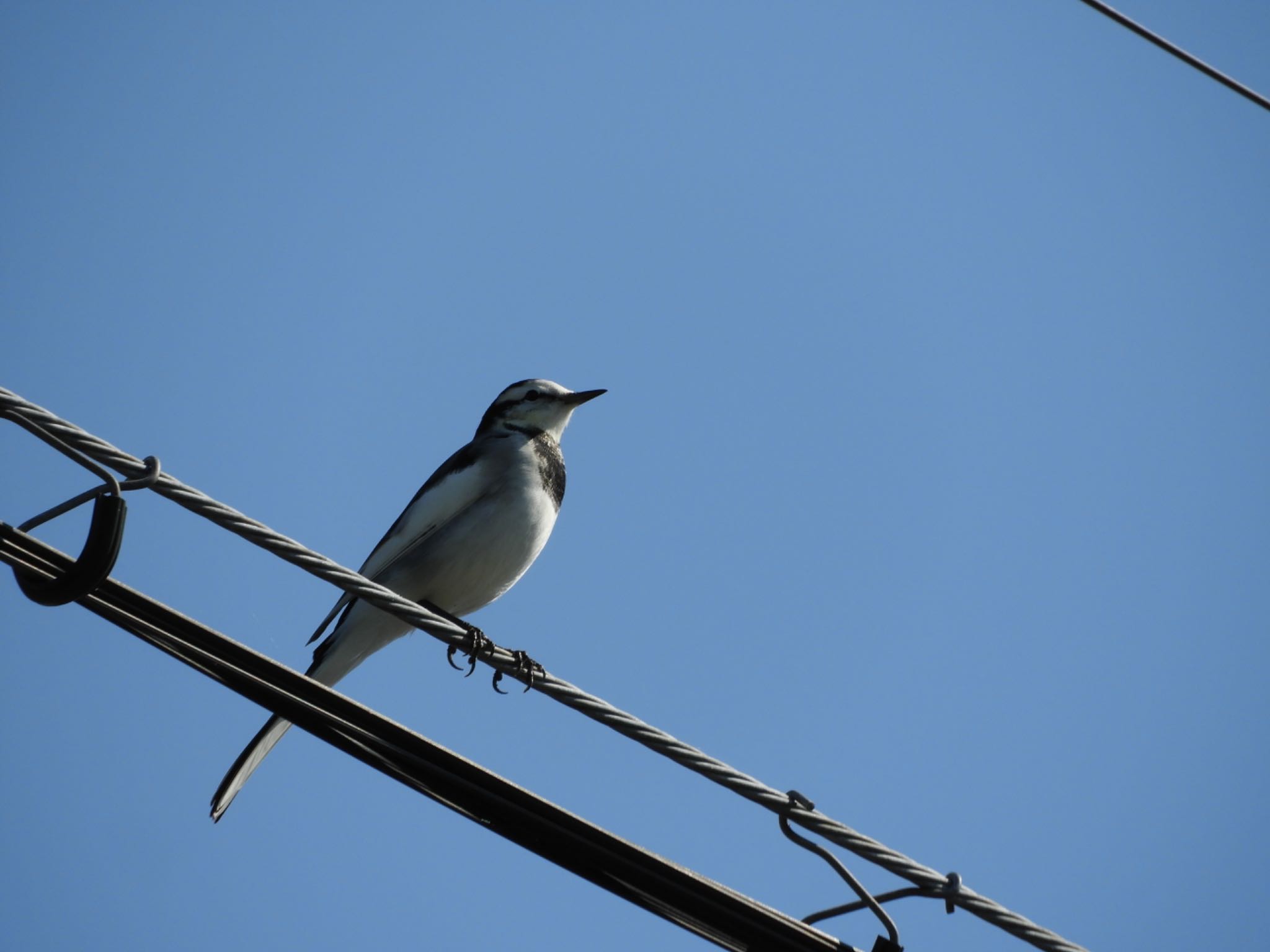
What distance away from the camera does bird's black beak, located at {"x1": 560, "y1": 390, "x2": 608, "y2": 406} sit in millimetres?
7340

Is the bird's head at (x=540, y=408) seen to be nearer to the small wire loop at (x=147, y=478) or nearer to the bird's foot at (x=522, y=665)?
the bird's foot at (x=522, y=665)

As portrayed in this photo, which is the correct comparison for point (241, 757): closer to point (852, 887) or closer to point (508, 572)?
point (508, 572)

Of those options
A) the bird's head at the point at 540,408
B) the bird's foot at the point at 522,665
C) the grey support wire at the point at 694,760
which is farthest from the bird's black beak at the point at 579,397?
the grey support wire at the point at 694,760

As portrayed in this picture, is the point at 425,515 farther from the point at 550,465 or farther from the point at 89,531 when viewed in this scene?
the point at 89,531

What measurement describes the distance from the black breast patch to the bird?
25 millimetres

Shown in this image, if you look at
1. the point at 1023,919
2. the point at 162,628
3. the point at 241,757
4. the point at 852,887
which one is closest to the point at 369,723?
the point at 162,628

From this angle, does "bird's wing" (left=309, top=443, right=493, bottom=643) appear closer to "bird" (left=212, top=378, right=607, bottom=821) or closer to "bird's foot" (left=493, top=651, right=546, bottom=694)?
"bird" (left=212, top=378, right=607, bottom=821)

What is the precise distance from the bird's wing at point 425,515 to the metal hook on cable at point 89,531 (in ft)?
9.75

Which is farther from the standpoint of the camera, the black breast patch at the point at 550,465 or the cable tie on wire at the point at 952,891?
the black breast patch at the point at 550,465

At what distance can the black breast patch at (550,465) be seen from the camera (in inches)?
257

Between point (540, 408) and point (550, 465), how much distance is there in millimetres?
693

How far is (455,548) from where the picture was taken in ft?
19.6

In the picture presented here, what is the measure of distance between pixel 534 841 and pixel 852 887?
873 millimetres

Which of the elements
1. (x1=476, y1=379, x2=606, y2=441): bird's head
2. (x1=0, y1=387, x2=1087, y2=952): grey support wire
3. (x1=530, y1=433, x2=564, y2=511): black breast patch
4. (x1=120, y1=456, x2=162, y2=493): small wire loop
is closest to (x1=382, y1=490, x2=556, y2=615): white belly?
(x1=530, y1=433, x2=564, y2=511): black breast patch
